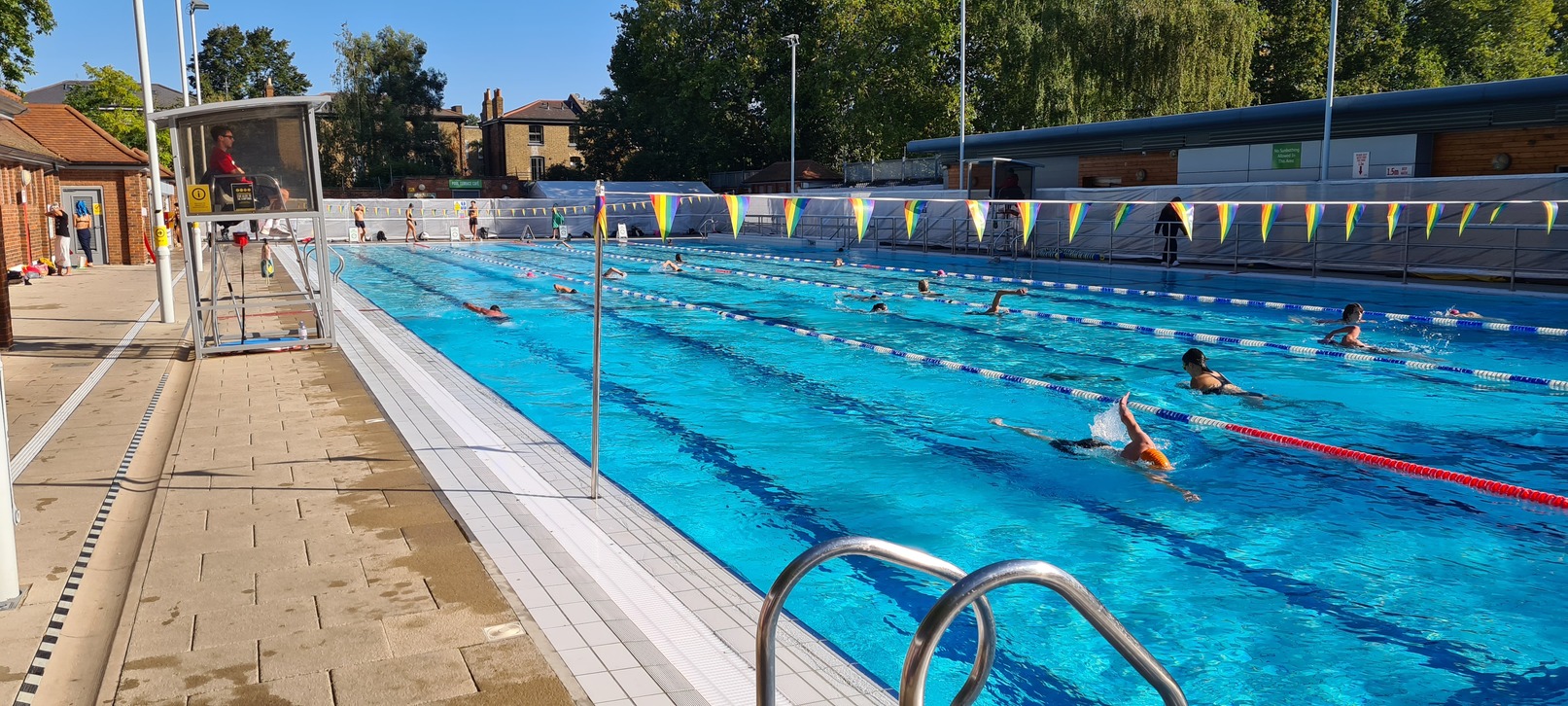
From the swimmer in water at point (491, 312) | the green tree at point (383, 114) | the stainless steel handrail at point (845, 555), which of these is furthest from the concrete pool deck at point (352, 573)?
the green tree at point (383, 114)

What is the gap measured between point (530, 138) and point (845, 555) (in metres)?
70.4

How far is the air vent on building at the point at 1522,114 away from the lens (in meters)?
20.3

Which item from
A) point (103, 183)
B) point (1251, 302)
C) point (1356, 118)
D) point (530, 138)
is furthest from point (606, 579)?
point (530, 138)

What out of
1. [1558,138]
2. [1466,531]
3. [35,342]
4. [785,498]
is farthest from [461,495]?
[1558,138]

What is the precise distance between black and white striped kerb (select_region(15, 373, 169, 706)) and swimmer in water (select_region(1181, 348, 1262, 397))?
348 inches

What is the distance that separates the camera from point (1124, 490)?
7293 mm

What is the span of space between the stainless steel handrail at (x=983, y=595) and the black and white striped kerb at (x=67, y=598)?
297 cm

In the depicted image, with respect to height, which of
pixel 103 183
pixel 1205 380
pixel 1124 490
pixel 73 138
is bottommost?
pixel 1124 490

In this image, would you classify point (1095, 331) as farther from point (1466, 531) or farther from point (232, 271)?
point (232, 271)

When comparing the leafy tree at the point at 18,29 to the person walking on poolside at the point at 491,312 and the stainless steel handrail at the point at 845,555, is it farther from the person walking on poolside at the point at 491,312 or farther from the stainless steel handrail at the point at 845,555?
the stainless steel handrail at the point at 845,555

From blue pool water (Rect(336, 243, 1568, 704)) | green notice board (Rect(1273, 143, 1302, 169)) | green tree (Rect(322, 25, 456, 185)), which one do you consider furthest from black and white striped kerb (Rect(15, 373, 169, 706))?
green tree (Rect(322, 25, 456, 185))

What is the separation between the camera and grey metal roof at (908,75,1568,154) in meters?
20.6

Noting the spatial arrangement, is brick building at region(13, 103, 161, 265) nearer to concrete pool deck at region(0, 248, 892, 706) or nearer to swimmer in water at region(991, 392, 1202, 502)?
concrete pool deck at region(0, 248, 892, 706)

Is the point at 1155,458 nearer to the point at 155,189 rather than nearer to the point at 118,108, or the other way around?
the point at 155,189
